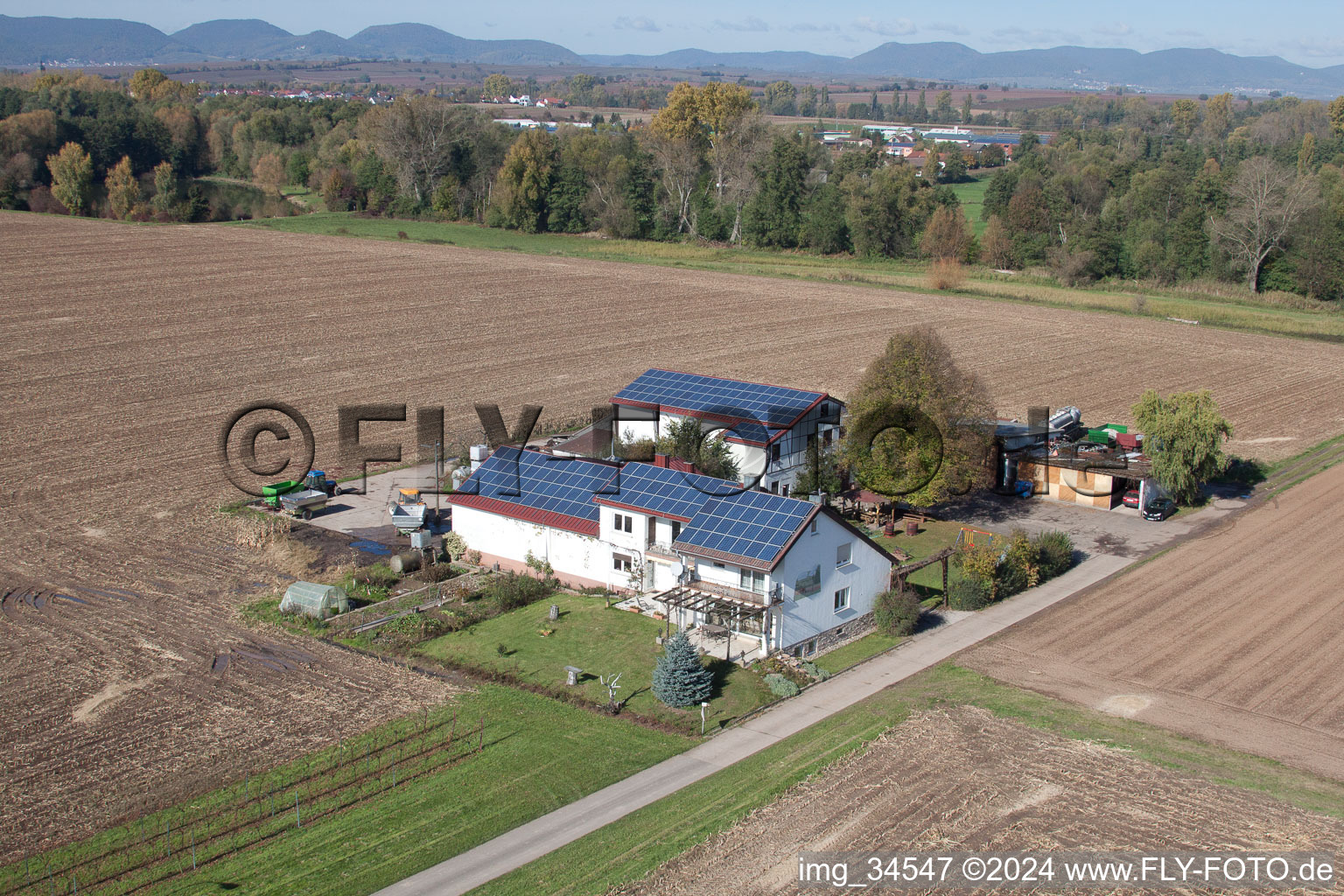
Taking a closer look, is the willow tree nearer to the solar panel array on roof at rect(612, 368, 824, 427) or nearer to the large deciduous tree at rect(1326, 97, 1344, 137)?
the solar panel array on roof at rect(612, 368, 824, 427)

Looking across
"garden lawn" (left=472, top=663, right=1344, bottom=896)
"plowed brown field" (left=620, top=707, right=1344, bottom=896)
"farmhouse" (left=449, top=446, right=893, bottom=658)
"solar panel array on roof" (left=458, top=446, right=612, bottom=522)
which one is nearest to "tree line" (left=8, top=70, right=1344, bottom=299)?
"solar panel array on roof" (left=458, top=446, right=612, bottom=522)

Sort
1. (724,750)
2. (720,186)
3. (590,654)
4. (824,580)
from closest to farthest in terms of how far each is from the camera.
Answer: (724,750)
(590,654)
(824,580)
(720,186)

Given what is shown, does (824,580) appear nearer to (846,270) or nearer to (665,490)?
(665,490)

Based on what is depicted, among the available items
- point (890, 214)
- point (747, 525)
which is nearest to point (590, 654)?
point (747, 525)

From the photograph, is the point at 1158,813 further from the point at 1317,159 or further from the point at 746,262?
the point at 1317,159

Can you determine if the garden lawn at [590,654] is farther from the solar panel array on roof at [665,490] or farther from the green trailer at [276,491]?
the green trailer at [276,491]

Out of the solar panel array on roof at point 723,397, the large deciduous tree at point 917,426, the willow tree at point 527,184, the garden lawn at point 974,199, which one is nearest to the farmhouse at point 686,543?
the solar panel array on roof at point 723,397

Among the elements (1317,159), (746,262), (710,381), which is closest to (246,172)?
(746,262)
